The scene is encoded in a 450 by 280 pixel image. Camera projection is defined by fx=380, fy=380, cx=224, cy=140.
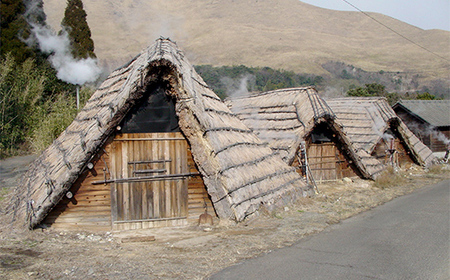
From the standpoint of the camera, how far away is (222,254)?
22.1 ft

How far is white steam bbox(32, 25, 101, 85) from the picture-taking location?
19484 mm

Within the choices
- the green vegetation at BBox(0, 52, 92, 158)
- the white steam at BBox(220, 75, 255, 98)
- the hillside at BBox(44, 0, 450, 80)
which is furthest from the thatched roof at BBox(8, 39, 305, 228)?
the hillside at BBox(44, 0, 450, 80)

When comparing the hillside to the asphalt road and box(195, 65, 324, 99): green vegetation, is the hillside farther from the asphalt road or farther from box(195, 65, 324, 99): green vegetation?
the asphalt road

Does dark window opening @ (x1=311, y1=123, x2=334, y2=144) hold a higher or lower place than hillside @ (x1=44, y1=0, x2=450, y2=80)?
lower

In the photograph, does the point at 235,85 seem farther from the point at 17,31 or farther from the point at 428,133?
the point at 17,31

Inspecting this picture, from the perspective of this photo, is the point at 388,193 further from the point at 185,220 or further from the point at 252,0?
the point at 252,0

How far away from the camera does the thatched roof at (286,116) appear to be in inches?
534

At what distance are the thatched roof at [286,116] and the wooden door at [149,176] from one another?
5.24 meters

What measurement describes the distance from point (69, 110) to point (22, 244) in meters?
12.3

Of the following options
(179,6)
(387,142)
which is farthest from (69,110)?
(179,6)

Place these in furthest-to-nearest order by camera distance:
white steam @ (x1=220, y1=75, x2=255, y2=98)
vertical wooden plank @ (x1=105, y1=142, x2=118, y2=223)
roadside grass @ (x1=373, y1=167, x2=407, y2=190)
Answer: white steam @ (x1=220, y1=75, x2=255, y2=98) < roadside grass @ (x1=373, y1=167, x2=407, y2=190) < vertical wooden plank @ (x1=105, y1=142, x2=118, y2=223)

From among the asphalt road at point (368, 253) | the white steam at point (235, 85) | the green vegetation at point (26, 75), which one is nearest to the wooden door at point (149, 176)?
the asphalt road at point (368, 253)

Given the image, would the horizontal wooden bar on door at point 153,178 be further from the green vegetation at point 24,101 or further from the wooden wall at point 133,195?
the green vegetation at point 24,101

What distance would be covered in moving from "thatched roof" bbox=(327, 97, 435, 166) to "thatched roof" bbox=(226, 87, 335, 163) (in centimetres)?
301
